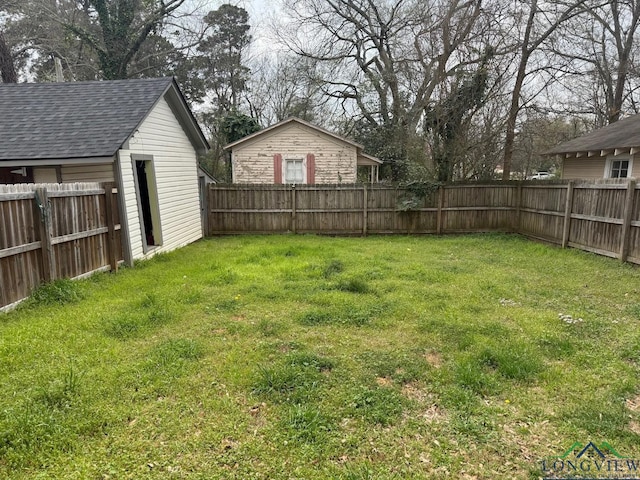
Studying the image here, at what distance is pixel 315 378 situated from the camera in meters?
3.44

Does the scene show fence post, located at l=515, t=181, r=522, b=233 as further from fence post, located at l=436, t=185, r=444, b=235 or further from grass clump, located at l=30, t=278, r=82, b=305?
grass clump, located at l=30, t=278, r=82, b=305

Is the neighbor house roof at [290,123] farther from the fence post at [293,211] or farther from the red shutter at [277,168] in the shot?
the fence post at [293,211]

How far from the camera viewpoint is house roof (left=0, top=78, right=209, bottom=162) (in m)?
7.20

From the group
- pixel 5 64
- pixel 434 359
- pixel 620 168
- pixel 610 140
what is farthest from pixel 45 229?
pixel 5 64

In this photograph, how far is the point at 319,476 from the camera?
93.0 inches

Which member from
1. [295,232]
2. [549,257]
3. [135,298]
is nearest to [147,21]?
[295,232]

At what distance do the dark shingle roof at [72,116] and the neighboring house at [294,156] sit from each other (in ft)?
20.9

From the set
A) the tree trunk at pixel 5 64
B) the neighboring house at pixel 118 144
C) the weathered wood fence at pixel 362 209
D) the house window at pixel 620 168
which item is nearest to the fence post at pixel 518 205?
the weathered wood fence at pixel 362 209

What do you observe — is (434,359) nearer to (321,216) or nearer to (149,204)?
(149,204)

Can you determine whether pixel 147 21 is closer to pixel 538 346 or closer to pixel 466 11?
pixel 466 11

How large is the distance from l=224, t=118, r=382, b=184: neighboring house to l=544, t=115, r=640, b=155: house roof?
7378 millimetres

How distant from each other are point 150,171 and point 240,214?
3.77m

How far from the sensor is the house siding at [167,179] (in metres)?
7.93

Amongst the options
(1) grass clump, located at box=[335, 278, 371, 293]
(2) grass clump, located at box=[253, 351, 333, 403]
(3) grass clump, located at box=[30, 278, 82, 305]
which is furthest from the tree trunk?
(2) grass clump, located at box=[253, 351, 333, 403]
